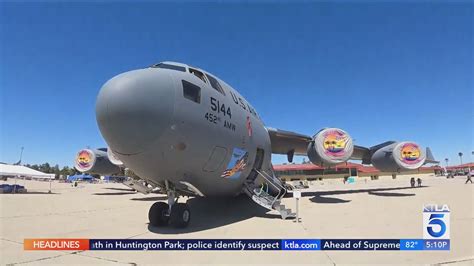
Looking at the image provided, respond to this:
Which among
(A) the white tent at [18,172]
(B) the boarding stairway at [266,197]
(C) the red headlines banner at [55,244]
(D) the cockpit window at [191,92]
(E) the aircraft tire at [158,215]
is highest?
(D) the cockpit window at [191,92]

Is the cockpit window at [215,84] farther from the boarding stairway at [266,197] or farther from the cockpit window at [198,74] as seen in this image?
the boarding stairway at [266,197]

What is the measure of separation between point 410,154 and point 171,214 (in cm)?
1820

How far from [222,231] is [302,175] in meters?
80.2

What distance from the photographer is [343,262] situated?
5.98 m

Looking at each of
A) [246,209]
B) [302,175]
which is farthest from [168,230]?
[302,175]

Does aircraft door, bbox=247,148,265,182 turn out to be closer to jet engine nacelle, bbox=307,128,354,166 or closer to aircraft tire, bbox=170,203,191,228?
jet engine nacelle, bbox=307,128,354,166

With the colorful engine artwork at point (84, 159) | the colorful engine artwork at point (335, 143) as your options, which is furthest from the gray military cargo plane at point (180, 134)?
the colorful engine artwork at point (84, 159)

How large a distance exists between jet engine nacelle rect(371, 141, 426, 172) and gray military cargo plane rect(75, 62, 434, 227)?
A: 1250cm

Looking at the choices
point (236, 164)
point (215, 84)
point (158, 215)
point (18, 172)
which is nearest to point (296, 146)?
point (236, 164)

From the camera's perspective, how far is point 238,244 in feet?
24.7

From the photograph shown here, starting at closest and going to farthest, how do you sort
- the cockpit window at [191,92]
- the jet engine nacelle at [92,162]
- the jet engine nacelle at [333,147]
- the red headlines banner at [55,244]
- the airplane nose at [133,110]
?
the red headlines banner at [55,244] < the airplane nose at [133,110] < the cockpit window at [191,92] < the jet engine nacelle at [333,147] < the jet engine nacelle at [92,162]

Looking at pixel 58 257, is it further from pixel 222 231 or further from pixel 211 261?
pixel 222 231

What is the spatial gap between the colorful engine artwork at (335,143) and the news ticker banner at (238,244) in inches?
369

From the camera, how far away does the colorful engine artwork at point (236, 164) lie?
10.9m
